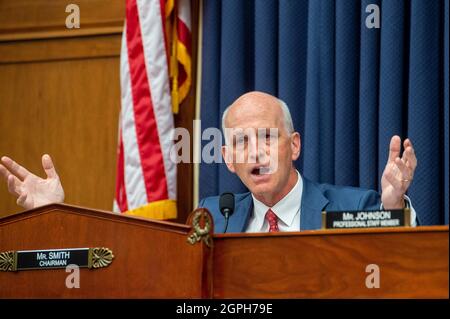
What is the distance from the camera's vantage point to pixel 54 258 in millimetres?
2506

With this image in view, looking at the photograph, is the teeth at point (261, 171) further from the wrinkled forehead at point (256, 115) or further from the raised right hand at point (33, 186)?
the raised right hand at point (33, 186)

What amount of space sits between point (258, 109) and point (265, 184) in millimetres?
311

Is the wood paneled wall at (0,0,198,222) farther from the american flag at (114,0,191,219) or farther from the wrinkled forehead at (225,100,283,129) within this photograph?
the wrinkled forehead at (225,100,283,129)

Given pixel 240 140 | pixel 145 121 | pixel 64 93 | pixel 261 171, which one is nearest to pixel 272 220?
pixel 261 171

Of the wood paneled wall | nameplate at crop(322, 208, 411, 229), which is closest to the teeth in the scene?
the wood paneled wall

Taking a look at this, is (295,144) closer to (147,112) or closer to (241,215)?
(241,215)

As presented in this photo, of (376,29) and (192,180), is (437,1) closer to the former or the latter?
(376,29)

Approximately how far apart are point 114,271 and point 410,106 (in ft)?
6.06

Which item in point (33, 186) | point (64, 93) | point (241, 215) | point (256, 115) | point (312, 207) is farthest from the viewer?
point (64, 93)

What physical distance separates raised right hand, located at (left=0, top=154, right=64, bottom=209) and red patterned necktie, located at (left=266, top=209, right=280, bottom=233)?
0.77 m

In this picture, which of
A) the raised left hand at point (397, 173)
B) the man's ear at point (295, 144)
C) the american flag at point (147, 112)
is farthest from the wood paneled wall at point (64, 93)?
the raised left hand at point (397, 173)

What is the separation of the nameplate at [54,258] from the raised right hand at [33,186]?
1.95 feet

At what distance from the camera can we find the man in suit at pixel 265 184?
3225 millimetres
